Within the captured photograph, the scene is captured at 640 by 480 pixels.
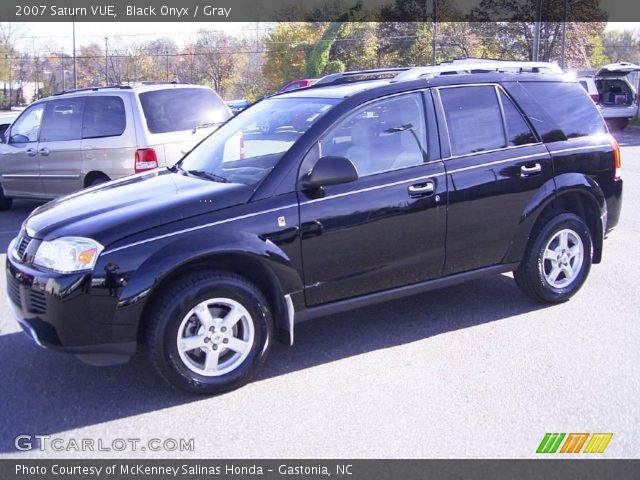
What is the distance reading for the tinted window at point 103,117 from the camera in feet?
27.7

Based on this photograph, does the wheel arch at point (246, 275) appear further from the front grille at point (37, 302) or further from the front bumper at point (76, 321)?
the front grille at point (37, 302)

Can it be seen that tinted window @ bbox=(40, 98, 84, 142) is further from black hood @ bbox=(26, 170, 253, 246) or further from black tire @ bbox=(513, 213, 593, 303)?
black tire @ bbox=(513, 213, 593, 303)

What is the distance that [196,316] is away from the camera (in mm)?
3988

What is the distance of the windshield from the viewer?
14.8 feet

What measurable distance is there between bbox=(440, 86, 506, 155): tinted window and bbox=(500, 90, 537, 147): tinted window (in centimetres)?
7

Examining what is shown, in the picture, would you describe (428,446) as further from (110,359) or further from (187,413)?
(110,359)

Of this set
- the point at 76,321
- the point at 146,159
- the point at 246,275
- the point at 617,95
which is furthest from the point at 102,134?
the point at 617,95

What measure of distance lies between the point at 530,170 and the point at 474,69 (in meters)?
0.95

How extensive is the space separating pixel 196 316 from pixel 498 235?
2403mm

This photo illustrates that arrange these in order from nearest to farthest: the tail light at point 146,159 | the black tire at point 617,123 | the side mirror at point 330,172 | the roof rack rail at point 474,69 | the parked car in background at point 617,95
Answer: the side mirror at point 330,172 < the roof rack rail at point 474,69 < the tail light at point 146,159 < the parked car in background at point 617,95 < the black tire at point 617,123

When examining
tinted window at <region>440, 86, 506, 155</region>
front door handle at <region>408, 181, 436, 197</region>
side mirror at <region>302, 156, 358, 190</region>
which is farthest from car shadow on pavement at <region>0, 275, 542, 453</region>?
tinted window at <region>440, 86, 506, 155</region>

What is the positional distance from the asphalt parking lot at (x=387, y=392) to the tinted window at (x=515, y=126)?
1365 mm
